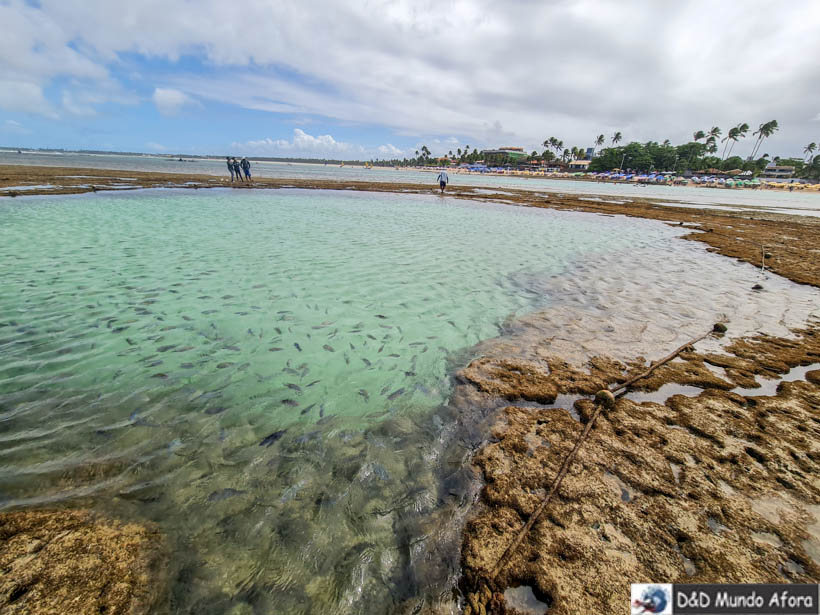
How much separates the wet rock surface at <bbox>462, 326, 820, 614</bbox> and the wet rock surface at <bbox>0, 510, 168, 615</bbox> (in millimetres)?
2584

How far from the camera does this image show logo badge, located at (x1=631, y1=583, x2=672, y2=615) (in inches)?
101

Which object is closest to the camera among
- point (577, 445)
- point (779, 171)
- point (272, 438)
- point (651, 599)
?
point (651, 599)

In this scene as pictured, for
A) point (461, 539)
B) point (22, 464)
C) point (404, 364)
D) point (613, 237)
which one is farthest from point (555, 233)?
point (22, 464)

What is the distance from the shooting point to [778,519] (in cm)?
321

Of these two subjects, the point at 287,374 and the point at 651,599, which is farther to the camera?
the point at 287,374

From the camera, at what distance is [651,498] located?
136 inches

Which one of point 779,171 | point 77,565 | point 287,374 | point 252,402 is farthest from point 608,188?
point 779,171

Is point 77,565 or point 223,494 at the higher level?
point 77,565

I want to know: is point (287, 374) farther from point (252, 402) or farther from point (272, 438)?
point (272, 438)

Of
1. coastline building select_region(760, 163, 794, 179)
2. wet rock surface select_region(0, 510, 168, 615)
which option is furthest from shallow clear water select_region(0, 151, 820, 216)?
coastline building select_region(760, 163, 794, 179)

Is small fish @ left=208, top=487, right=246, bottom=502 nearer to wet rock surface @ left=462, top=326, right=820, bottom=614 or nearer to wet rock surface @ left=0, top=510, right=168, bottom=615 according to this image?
wet rock surface @ left=0, top=510, right=168, bottom=615

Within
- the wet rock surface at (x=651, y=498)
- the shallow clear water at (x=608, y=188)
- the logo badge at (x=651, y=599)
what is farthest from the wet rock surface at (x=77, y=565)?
the shallow clear water at (x=608, y=188)

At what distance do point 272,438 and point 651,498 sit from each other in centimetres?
430

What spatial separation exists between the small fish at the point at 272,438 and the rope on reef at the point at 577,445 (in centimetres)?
284
